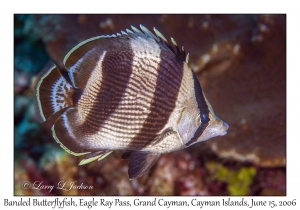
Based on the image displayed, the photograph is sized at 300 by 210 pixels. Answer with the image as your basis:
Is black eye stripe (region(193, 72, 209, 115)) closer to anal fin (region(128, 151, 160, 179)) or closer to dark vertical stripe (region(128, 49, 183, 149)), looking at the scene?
dark vertical stripe (region(128, 49, 183, 149))

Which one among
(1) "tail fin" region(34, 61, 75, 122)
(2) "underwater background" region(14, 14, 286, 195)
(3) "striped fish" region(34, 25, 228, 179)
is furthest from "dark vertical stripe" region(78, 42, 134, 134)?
(2) "underwater background" region(14, 14, 286, 195)

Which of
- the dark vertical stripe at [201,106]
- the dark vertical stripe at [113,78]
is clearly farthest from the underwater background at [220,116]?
the dark vertical stripe at [113,78]

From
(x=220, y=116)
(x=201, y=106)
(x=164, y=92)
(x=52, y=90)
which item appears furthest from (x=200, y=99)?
(x=220, y=116)

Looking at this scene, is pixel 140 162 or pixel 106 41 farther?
pixel 140 162

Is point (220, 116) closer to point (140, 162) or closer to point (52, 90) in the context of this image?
point (140, 162)

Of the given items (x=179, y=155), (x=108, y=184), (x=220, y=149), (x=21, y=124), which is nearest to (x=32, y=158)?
(x=21, y=124)
